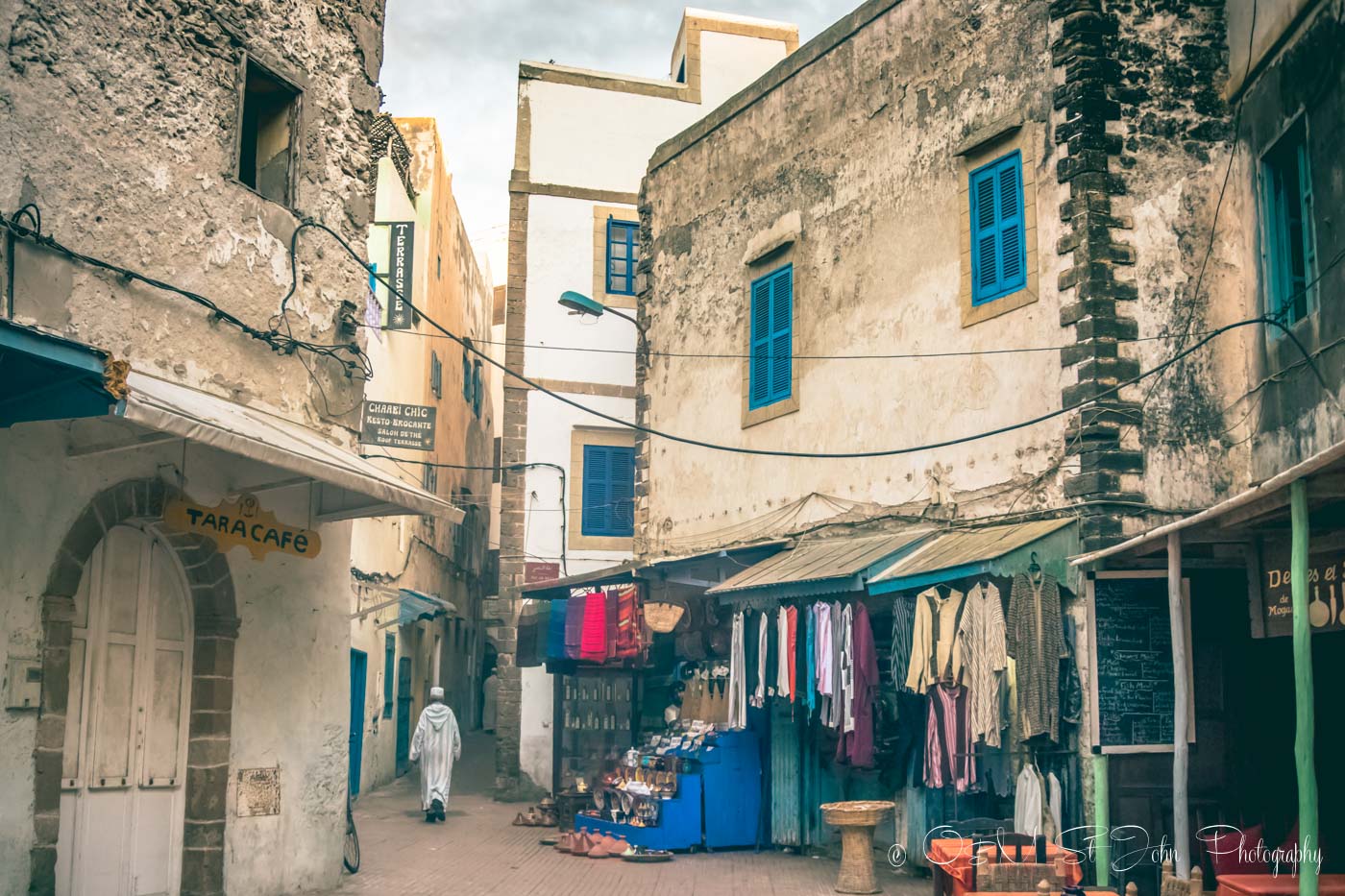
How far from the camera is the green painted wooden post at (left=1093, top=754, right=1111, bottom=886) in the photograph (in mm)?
10086

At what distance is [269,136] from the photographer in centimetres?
1159

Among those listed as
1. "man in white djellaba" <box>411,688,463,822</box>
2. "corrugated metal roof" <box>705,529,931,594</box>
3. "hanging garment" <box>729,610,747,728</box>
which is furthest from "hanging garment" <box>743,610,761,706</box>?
"man in white djellaba" <box>411,688,463,822</box>

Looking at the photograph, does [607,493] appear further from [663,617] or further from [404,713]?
[404,713]

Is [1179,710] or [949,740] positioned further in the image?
[949,740]

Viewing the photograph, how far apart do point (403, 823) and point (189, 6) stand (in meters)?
10.8

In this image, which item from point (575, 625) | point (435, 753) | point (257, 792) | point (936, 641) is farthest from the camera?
point (435, 753)

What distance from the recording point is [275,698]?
11.0m

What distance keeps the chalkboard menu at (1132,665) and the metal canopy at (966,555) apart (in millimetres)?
562

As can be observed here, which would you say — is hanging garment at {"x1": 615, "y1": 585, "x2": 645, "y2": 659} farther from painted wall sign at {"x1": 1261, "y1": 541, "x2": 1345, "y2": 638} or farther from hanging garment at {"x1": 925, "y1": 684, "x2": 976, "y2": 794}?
painted wall sign at {"x1": 1261, "y1": 541, "x2": 1345, "y2": 638}

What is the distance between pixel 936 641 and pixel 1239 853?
10.2 feet

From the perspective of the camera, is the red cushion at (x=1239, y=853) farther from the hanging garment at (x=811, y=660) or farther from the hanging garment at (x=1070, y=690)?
the hanging garment at (x=811, y=660)

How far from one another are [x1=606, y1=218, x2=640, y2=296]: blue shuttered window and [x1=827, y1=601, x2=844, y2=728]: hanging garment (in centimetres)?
1091

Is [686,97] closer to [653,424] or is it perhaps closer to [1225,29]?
[653,424]

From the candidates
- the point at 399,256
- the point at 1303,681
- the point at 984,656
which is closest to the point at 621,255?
the point at 399,256
